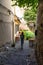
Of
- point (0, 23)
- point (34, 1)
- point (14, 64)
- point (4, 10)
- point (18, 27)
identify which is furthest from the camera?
point (18, 27)

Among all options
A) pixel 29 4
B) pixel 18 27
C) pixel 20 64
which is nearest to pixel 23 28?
pixel 18 27

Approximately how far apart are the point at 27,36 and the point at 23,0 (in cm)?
1578

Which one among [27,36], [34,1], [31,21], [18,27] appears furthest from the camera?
[31,21]

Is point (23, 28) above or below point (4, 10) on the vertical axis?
below

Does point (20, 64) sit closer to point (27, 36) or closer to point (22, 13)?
point (27, 36)

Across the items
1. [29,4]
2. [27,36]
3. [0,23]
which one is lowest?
[27,36]

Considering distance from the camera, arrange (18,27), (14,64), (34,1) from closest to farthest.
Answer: (14,64) → (34,1) → (18,27)

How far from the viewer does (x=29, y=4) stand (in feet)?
55.5

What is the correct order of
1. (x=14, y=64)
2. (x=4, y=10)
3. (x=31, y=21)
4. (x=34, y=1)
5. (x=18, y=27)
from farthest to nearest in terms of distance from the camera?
(x=31, y=21), (x=18, y=27), (x=4, y=10), (x=34, y=1), (x=14, y=64)

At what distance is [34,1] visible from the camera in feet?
53.7

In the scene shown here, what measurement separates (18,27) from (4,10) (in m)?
13.5

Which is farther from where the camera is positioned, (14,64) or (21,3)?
(21,3)

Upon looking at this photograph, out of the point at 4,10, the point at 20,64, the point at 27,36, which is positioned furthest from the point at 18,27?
the point at 20,64

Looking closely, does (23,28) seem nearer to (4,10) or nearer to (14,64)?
(4,10)
